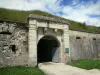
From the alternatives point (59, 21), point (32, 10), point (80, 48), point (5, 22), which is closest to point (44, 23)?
point (59, 21)

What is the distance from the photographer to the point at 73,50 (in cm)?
1278

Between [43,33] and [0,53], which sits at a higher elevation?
[43,33]

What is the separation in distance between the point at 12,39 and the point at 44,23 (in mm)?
2844

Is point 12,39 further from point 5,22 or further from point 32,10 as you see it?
point 32,10

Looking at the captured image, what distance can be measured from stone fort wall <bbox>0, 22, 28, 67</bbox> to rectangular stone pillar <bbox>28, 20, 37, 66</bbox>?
295mm

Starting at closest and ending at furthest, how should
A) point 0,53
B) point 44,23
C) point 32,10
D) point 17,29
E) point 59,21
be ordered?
point 0,53
point 17,29
point 44,23
point 59,21
point 32,10

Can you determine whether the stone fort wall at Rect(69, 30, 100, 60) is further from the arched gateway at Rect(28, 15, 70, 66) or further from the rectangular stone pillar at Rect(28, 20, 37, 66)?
the rectangular stone pillar at Rect(28, 20, 37, 66)

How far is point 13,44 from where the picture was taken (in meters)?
9.23

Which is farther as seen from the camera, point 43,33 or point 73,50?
point 73,50

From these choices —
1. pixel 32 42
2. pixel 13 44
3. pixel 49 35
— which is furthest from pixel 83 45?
pixel 13 44

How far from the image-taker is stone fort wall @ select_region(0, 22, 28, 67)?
8906 millimetres

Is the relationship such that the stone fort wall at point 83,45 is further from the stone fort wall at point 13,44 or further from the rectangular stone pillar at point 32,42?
the stone fort wall at point 13,44

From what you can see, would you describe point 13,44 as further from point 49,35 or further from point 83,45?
point 83,45

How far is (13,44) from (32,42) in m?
1.39
